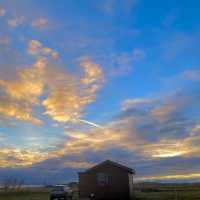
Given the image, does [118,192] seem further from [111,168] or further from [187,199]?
[187,199]

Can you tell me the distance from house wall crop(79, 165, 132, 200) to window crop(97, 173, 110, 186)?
429mm

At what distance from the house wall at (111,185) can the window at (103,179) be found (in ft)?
1.41

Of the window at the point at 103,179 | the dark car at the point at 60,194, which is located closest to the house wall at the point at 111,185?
the window at the point at 103,179

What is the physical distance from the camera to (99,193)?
5100cm

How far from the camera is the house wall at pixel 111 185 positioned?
4988cm

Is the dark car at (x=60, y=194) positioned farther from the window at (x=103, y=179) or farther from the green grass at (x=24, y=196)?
the green grass at (x=24, y=196)

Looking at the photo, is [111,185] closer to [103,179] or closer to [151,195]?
[103,179]

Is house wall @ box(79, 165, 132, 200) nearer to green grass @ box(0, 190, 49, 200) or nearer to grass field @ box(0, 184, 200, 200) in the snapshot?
grass field @ box(0, 184, 200, 200)

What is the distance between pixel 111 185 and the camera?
50188mm

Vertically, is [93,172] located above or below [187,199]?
above

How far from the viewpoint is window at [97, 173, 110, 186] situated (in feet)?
165

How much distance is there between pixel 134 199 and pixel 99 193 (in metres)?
5.34

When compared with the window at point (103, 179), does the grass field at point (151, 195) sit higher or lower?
lower

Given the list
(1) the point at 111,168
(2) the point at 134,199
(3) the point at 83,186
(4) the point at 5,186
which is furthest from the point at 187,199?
(4) the point at 5,186
